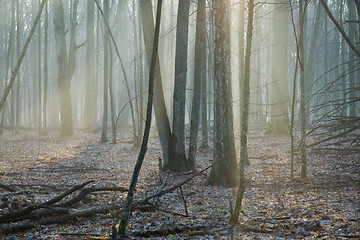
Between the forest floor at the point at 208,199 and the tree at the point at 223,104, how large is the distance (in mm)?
443

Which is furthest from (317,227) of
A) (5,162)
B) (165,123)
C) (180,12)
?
(5,162)

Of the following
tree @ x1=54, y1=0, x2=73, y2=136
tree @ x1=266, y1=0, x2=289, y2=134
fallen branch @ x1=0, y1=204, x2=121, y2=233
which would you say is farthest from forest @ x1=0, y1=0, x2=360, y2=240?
tree @ x1=54, y1=0, x2=73, y2=136

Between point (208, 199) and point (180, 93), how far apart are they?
366cm

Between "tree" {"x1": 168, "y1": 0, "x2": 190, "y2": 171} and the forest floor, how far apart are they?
0.59 metres

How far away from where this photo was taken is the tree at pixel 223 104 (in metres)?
7.29

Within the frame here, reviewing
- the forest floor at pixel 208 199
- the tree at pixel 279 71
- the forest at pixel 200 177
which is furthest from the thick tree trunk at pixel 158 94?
the tree at pixel 279 71

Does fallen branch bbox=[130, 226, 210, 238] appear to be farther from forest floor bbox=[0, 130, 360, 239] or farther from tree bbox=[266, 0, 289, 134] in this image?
tree bbox=[266, 0, 289, 134]

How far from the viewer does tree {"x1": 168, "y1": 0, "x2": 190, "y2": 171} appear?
30.6 ft

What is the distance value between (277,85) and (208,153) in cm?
588

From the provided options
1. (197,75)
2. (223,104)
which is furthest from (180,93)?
(223,104)

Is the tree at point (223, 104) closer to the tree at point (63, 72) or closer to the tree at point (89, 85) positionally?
the tree at point (63, 72)

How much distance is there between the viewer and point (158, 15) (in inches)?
158

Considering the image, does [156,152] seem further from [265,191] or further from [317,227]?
[317,227]

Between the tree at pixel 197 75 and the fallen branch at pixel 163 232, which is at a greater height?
the tree at pixel 197 75
